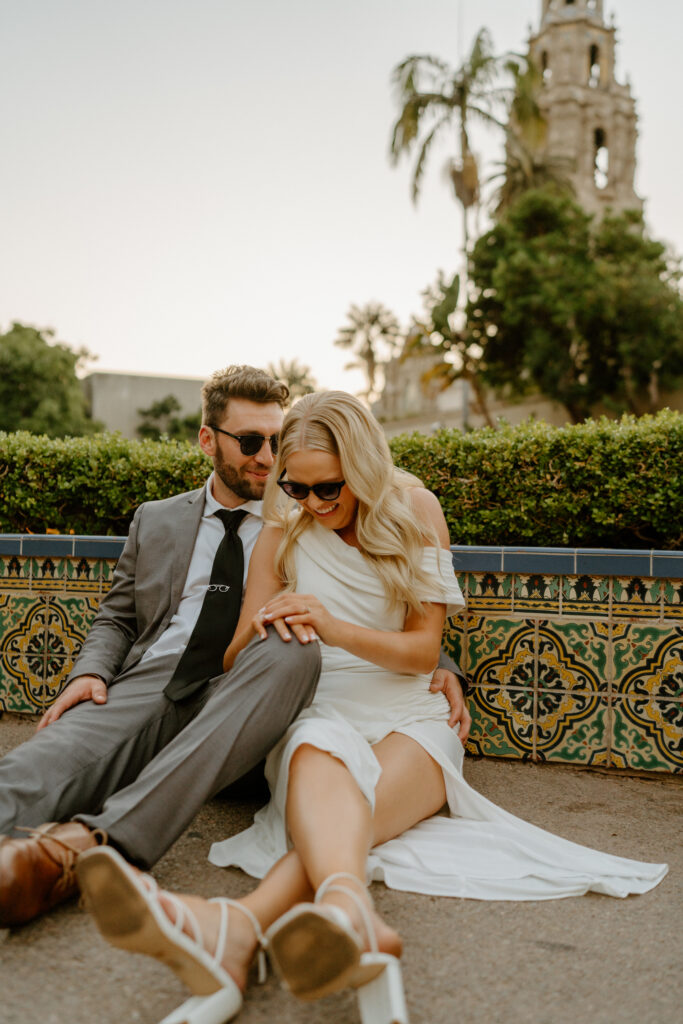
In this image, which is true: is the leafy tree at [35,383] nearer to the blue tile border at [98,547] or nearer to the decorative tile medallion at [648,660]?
the blue tile border at [98,547]

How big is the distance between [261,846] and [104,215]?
12350 mm

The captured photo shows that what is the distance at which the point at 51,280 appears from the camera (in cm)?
1449

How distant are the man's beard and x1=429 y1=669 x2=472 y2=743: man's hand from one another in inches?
40.4

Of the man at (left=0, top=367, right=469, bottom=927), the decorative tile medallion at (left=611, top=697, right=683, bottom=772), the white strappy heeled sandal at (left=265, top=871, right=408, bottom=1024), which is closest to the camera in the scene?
the white strappy heeled sandal at (left=265, top=871, right=408, bottom=1024)

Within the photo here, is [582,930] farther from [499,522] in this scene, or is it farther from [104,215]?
[104,215]

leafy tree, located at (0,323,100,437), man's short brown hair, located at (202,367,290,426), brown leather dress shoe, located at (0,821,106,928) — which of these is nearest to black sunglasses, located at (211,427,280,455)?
man's short brown hair, located at (202,367,290,426)

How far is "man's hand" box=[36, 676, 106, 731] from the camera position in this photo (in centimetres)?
276

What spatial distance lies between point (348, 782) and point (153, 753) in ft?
2.99

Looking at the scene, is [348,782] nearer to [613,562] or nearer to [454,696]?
[454,696]

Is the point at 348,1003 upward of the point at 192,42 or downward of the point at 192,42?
downward

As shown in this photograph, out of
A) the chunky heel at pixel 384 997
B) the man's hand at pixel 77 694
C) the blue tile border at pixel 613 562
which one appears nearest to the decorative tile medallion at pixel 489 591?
the blue tile border at pixel 613 562

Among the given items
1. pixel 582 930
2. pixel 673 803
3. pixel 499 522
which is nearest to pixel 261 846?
pixel 582 930

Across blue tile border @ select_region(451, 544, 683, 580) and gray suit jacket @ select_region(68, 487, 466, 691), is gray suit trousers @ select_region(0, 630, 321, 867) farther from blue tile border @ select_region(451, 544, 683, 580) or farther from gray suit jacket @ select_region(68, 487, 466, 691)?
blue tile border @ select_region(451, 544, 683, 580)

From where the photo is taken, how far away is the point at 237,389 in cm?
331
